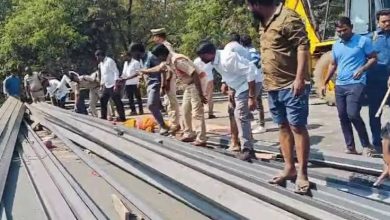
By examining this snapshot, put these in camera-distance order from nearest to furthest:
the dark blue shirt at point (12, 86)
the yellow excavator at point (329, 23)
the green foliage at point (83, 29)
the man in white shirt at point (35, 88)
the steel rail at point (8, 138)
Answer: the steel rail at point (8, 138), the yellow excavator at point (329, 23), the man in white shirt at point (35, 88), the dark blue shirt at point (12, 86), the green foliage at point (83, 29)

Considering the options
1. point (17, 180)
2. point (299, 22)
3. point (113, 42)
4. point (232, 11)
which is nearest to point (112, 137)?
point (17, 180)

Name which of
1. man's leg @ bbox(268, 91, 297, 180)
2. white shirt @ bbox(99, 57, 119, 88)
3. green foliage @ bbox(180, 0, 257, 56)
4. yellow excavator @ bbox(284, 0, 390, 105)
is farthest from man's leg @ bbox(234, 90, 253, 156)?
green foliage @ bbox(180, 0, 257, 56)

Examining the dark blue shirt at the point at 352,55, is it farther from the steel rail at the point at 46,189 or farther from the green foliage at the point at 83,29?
the green foliage at the point at 83,29

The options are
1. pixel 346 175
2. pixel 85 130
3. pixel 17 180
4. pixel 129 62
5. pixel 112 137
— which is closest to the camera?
pixel 346 175

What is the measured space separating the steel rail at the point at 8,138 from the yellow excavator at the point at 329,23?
4.79 metres

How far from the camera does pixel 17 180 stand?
6988mm

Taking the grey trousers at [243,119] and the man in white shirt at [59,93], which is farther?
the man in white shirt at [59,93]

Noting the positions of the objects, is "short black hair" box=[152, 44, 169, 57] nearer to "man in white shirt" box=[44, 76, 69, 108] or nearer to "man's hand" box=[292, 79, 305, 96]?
"man's hand" box=[292, 79, 305, 96]

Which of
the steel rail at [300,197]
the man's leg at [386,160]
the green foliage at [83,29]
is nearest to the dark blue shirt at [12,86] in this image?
the green foliage at [83,29]

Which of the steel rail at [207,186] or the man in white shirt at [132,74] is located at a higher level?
the man in white shirt at [132,74]

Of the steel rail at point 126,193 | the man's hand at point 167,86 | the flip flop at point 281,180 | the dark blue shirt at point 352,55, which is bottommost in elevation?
the steel rail at point 126,193

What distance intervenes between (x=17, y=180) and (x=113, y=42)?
2730 cm

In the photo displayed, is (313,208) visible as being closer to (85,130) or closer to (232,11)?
(85,130)

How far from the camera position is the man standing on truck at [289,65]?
4.55 metres
